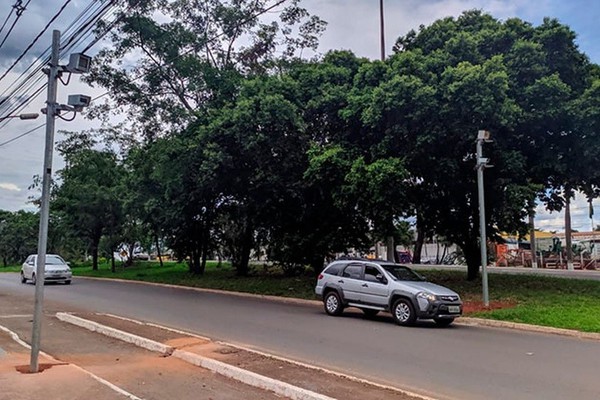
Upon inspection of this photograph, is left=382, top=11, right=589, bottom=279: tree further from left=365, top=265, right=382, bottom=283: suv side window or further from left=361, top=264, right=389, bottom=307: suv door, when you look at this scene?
left=361, top=264, right=389, bottom=307: suv door

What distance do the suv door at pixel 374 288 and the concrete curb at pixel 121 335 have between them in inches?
255

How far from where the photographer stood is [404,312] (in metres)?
13.9

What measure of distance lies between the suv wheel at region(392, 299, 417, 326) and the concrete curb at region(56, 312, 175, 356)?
641cm

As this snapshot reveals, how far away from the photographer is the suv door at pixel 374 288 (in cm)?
1449

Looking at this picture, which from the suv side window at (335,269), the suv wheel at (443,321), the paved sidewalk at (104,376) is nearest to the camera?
the paved sidewalk at (104,376)

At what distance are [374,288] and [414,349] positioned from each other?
424cm

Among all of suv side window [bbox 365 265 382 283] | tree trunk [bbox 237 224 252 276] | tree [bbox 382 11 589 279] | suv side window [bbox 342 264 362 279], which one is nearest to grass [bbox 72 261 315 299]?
tree trunk [bbox 237 224 252 276]

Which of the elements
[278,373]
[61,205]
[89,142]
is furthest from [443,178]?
[61,205]

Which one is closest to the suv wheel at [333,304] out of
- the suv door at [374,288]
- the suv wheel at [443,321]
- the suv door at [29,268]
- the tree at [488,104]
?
A: the suv door at [374,288]

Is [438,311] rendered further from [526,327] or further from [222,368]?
[222,368]

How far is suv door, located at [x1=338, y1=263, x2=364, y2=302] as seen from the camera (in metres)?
15.3

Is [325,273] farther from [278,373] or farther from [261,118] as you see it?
[278,373]

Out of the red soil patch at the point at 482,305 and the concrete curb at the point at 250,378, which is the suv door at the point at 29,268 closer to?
the red soil patch at the point at 482,305

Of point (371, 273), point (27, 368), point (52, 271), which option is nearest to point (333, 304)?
point (371, 273)
